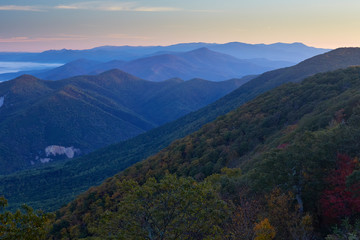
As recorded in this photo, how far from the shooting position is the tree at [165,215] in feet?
44.6

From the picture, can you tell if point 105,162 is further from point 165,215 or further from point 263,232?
point 165,215

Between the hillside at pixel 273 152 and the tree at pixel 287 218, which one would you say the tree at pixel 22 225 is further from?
the tree at pixel 287 218

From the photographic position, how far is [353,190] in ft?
59.7

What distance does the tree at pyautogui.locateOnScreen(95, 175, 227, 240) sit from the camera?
13602 mm

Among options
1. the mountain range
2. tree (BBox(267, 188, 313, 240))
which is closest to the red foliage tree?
tree (BBox(267, 188, 313, 240))

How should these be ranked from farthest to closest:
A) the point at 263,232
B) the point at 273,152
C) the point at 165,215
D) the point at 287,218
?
the point at 273,152
the point at 287,218
the point at 263,232
the point at 165,215

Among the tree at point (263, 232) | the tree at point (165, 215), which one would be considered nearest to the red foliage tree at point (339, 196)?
the tree at point (263, 232)

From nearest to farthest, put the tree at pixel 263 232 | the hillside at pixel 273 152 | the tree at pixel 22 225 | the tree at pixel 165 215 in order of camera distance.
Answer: the tree at pixel 22 225
the tree at pixel 165 215
the tree at pixel 263 232
the hillside at pixel 273 152

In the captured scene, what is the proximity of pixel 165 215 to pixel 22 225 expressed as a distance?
6511mm

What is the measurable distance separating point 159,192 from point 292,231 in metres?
9.18

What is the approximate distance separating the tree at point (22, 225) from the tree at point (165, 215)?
2829 millimetres

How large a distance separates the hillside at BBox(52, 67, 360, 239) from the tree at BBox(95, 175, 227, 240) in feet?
4.60

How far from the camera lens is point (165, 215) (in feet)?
45.4

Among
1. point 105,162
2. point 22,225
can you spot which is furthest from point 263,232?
point 105,162
